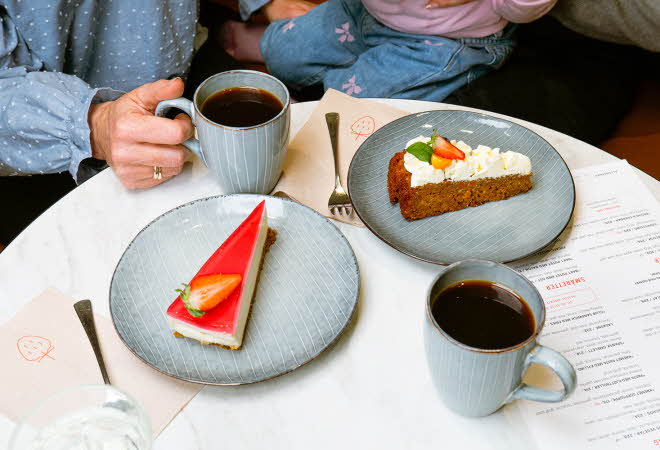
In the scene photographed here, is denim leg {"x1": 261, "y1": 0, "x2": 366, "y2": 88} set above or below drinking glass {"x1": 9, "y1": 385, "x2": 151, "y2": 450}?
below

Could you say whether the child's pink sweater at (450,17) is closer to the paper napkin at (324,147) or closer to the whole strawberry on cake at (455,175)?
the paper napkin at (324,147)

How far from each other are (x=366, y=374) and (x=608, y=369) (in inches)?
13.7

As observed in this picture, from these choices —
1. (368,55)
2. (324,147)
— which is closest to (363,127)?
(324,147)

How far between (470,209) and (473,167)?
0.08 metres

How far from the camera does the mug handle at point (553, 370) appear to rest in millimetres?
739

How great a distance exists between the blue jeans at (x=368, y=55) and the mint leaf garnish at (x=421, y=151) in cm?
61

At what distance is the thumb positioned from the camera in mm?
1180

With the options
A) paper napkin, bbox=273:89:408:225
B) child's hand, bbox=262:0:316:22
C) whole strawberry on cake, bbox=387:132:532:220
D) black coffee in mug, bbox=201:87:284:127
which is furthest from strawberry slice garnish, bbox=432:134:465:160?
child's hand, bbox=262:0:316:22

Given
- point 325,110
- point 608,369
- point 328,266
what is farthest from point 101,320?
point 608,369

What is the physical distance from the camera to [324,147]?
4.24 feet

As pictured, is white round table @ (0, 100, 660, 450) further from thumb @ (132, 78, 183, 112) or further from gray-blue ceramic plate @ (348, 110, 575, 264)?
thumb @ (132, 78, 183, 112)

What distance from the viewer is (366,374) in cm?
91

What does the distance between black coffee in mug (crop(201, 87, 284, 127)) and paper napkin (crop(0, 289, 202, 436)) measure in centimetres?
40

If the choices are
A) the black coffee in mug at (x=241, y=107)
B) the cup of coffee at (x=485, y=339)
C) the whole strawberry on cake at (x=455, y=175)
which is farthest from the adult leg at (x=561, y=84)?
the cup of coffee at (x=485, y=339)
